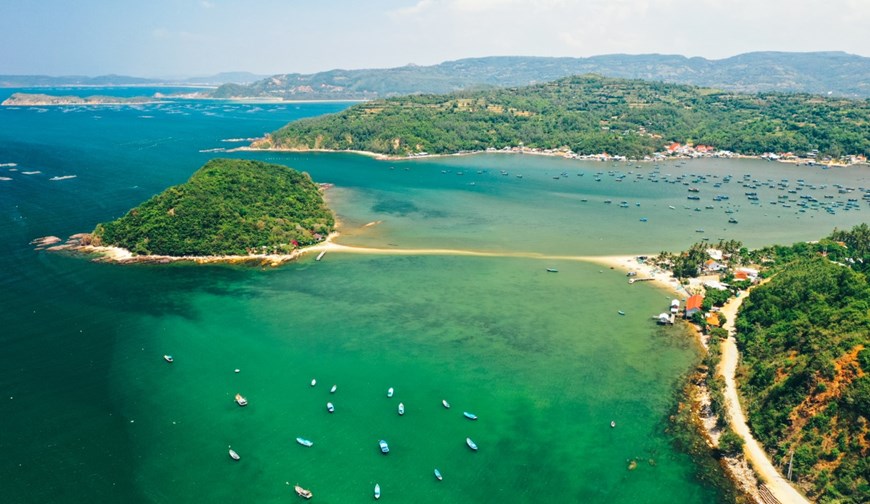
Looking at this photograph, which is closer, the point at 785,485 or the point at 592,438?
the point at 785,485

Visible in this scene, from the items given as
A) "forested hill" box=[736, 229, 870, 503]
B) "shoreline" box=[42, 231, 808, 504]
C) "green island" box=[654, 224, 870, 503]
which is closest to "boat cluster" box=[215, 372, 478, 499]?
"shoreline" box=[42, 231, 808, 504]

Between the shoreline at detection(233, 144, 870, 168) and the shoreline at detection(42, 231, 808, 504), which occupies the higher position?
the shoreline at detection(233, 144, 870, 168)

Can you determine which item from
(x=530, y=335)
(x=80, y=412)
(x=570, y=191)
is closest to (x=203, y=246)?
(x=80, y=412)

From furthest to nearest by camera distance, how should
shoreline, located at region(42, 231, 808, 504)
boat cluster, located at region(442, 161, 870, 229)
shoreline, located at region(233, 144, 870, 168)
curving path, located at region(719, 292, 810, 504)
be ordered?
shoreline, located at region(233, 144, 870, 168) < boat cluster, located at region(442, 161, 870, 229) < shoreline, located at region(42, 231, 808, 504) < curving path, located at region(719, 292, 810, 504)

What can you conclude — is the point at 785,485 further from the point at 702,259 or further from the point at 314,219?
the point at 314,219

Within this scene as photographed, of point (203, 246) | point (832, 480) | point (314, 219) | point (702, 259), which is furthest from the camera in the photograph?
point (314, 219)

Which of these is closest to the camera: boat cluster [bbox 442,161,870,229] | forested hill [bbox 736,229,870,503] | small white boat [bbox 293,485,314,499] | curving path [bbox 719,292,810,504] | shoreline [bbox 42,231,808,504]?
curving path [bbox 719,292,810,504]

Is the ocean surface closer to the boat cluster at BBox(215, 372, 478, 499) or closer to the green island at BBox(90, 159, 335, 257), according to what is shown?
the boat cluster at BBox(215, 372, 478, 499)
